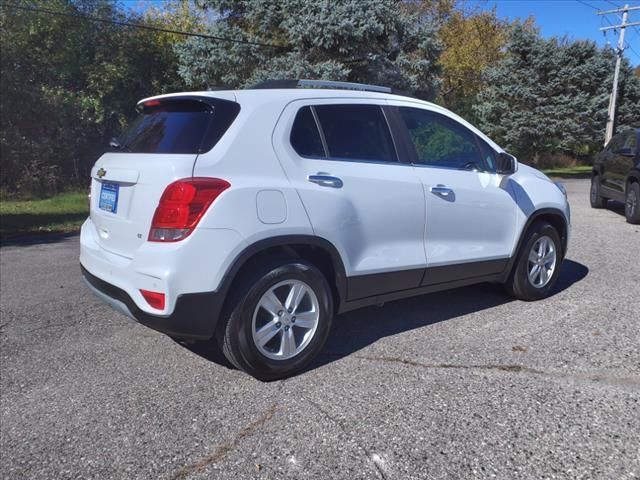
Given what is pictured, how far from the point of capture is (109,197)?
3.66m

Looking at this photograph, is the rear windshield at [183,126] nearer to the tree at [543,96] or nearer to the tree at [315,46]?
the tree at [315,46]

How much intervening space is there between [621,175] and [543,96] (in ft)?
48.6

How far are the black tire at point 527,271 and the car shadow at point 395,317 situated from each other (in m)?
0.18

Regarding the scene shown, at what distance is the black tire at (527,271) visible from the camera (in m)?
4.98

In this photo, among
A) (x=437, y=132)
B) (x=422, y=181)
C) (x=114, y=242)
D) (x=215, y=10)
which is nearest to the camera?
(x=114, y=242)

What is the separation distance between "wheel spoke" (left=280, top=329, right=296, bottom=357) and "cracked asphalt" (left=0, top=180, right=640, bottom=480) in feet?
0.64

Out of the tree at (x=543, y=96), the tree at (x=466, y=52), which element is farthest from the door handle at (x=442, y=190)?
the tree at (x=466, y=52)

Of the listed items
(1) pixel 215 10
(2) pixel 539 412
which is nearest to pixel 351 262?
(2) pixel 539 412

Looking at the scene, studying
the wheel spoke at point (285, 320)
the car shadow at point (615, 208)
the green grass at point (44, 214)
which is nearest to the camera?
the wheel spoke at point (285, 320)

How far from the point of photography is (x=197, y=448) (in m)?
2.81

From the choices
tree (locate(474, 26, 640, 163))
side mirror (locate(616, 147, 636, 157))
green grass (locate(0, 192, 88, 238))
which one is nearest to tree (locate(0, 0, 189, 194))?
green grass (locate(0, 192, 88, 238))

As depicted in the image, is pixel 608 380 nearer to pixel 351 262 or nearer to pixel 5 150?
pixel 351 262

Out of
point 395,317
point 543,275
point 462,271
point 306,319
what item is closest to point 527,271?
point 543,275

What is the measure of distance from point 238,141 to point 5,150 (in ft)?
46.2
